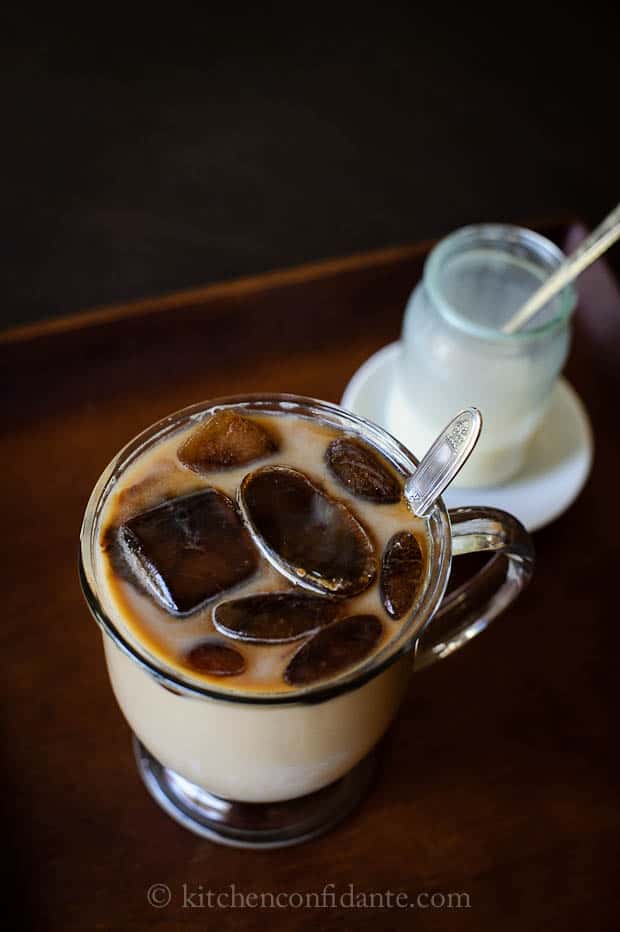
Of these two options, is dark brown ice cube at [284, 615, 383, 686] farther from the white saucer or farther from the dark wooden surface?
the white saucer

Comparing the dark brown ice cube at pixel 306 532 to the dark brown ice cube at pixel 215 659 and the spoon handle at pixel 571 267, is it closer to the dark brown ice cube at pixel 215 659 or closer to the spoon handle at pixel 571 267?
the dark brown ice cube at pixel 215 659

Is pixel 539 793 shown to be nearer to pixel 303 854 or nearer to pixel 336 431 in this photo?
pixel 303 854

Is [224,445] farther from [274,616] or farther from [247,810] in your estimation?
[247,810]

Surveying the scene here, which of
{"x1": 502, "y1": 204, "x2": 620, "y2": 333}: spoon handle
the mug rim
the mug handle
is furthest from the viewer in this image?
{"x1": 502, "y1": 204, "x2": 620, "y2": 333}: spoon handle

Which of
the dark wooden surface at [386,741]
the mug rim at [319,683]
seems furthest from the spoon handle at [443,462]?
the dark wooden surface at [386,741]

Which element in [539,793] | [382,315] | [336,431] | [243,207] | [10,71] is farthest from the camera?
[10,71]

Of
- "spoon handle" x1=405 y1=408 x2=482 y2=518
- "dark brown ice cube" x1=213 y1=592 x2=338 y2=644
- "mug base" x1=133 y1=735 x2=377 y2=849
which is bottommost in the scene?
"mug base" x1=133 y1=735 x2=377 y2=849

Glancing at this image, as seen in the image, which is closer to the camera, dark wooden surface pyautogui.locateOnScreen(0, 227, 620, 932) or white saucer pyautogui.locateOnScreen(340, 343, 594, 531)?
dark wooden surface pyautogui.locateOnScreen(0, 227, 620, 932)

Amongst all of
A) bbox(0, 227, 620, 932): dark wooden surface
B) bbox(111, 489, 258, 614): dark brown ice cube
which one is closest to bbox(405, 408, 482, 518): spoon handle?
bbox(111, 489, 258, 614): dark brown ice cube

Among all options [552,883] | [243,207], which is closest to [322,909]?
[552,883]
